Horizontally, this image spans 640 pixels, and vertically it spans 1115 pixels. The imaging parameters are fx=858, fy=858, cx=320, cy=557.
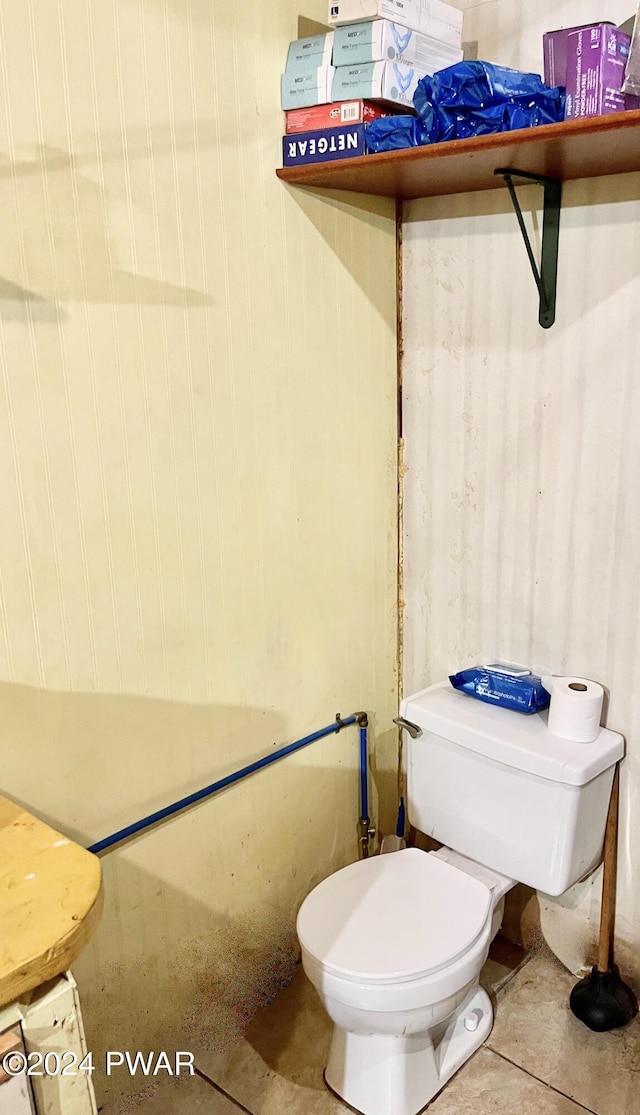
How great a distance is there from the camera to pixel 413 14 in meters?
1.55

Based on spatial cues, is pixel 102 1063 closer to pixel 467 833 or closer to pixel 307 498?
pixel 467 833

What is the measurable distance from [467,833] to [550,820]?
0.22 metres

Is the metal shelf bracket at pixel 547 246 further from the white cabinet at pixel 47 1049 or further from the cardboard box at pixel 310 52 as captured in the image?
the white cabinet at pixel 47 1049

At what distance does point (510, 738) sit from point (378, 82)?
1.26 metres

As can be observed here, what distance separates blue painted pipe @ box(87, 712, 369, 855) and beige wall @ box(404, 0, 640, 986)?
0.87 feet

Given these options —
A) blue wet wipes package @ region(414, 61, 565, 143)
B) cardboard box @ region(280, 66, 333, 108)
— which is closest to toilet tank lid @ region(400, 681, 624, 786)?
blue wet wipes package @ region(414, 61, 565, 143)

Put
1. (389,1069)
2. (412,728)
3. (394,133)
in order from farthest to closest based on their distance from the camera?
1. (412,728)
2. (389,1069)
3. (394,133)

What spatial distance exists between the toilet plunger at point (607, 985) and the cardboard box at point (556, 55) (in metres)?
1.33

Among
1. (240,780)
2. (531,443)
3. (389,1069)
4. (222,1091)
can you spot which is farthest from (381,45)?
(222,1091)

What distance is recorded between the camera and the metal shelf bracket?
5.31 ft

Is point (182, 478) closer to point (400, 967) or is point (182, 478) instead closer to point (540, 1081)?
point (400, 967)

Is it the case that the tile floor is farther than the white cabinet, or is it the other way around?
the tile floor

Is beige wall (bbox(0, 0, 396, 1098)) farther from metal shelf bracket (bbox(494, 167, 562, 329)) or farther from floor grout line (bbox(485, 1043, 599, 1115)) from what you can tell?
floor grout line (bbox(485, 1043, 599, 1115))

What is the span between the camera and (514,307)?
5.84 feet
